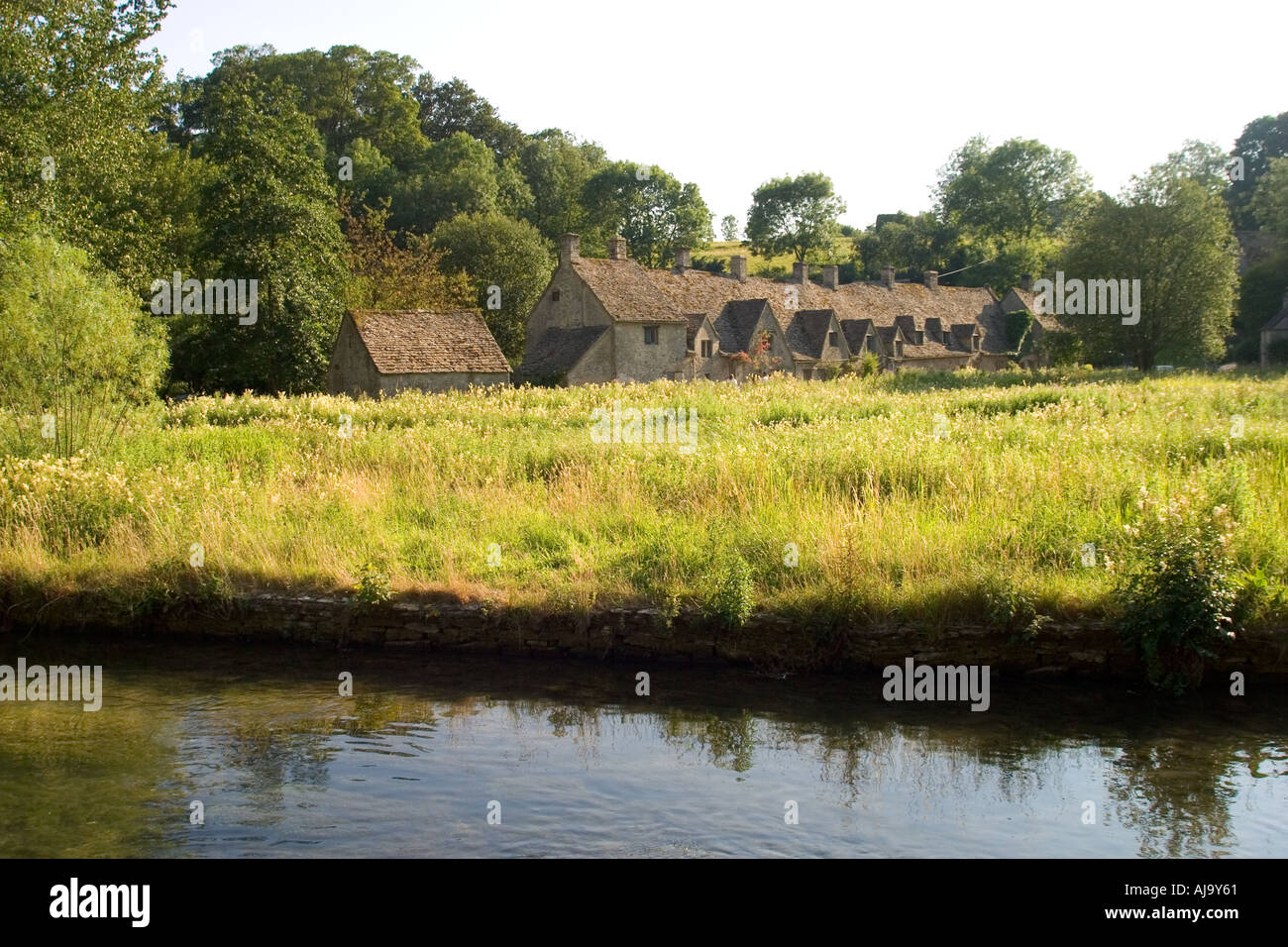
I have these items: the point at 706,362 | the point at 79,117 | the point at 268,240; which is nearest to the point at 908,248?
the point at 706,362

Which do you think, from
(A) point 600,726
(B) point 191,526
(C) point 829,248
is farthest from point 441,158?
(A) point 600,726

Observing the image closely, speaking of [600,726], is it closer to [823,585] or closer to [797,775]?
[797,775]

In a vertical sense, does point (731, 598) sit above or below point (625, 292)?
below

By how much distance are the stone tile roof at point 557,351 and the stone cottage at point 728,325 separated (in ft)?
0.25

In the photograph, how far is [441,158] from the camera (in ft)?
269

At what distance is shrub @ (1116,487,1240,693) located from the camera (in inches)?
415

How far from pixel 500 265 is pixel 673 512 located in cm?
5149

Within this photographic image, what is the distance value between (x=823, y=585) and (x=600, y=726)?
329 cm

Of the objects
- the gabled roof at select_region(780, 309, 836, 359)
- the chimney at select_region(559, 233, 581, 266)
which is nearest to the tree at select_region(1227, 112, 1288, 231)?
the gabled roof at select_region(780, 309, 836, 359)

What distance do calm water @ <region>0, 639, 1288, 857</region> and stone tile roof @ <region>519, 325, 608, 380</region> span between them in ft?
126

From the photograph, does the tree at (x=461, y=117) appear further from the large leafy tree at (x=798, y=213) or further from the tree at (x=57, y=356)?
the tree at (x=57, y=356)

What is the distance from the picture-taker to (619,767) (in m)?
9.41

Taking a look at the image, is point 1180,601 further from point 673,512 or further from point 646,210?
point 646,210

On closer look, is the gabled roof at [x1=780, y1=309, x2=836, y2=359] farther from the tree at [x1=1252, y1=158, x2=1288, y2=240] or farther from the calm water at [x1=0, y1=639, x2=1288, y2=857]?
the calm water at [x1=0, y1=639, x2=1288, y2=857]
